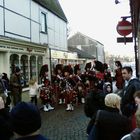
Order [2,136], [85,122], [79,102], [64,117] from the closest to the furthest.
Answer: [2,136]
[85,122]
[64,117]
[79,102]

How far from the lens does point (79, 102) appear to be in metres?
21.7

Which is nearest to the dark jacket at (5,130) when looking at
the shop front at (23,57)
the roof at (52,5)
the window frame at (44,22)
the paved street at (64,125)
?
the paved street at (64,125)

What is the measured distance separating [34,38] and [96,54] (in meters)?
46.1

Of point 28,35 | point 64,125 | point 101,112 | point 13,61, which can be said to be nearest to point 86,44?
point 28,35

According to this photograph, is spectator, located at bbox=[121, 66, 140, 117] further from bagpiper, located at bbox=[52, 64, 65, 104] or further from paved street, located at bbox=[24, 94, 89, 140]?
bagpiper, located at bbox=[52, 64, 65, 104]

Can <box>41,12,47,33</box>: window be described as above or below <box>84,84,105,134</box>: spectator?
above

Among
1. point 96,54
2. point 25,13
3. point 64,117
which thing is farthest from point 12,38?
point 96,54

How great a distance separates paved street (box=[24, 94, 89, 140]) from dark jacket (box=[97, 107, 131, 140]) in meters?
5.62

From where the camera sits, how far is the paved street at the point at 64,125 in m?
11.6

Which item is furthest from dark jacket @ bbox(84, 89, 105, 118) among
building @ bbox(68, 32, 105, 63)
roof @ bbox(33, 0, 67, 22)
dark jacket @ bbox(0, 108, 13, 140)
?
building @ bbox(68, 32, 105, 63)

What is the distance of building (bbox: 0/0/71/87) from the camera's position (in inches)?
778

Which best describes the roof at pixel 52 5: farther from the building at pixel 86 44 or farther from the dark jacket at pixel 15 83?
the building at pixel 86 44

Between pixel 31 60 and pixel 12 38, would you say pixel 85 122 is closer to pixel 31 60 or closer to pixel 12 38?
pixel 12 38

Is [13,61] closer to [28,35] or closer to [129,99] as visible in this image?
[28,35]
